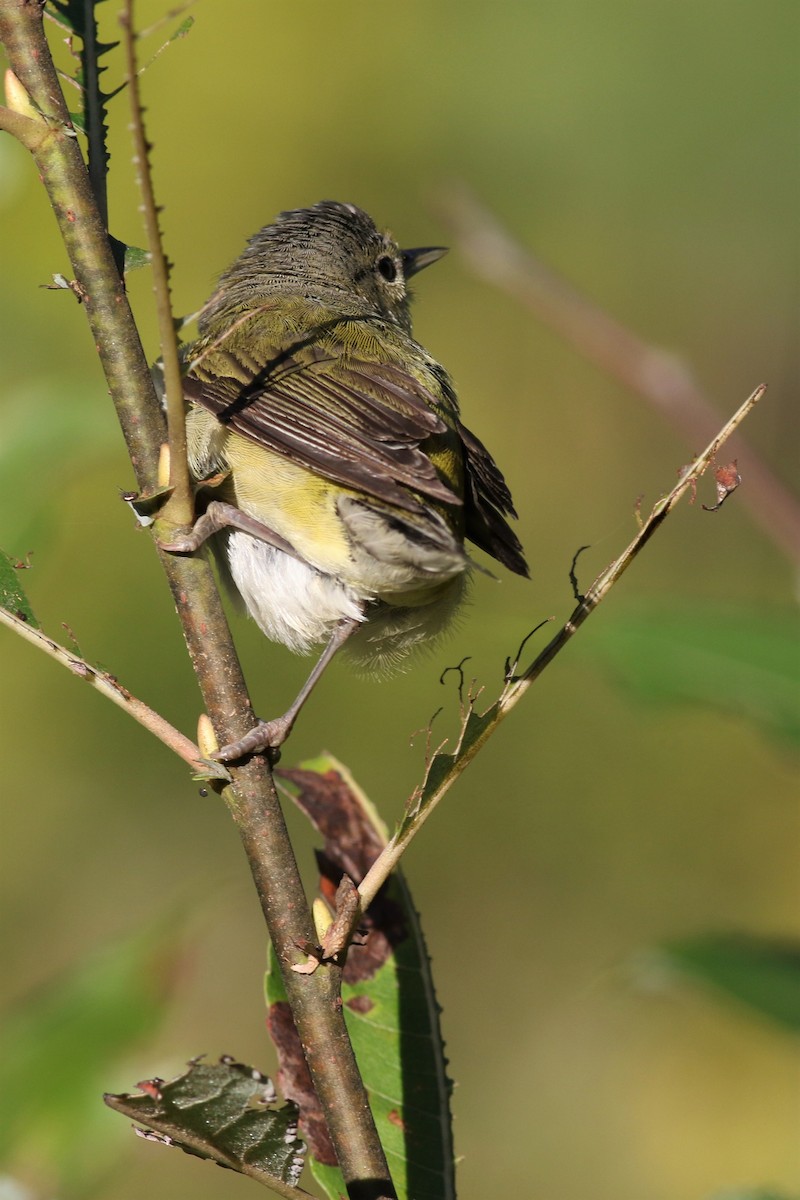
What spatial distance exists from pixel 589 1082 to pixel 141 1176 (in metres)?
1.97

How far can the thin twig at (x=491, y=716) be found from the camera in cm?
139

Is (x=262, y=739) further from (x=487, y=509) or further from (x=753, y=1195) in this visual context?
(x=487, y=509)

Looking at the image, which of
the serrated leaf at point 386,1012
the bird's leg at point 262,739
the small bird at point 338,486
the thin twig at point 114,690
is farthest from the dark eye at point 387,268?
the thin twig at point 114,690

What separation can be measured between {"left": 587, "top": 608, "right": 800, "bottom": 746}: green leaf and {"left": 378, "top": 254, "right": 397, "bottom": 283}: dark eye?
2.08 m

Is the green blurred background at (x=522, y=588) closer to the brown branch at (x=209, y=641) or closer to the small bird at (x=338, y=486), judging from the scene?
the small bird at (x=338, y=486)

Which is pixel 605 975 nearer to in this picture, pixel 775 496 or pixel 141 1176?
pixel 775 496

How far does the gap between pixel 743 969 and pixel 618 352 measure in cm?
130

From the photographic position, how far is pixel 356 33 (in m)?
7.06

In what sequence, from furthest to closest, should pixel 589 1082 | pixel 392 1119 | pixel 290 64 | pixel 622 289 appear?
pixel 622 289, pixel 290 64, pixel 589 1082, pixel 392 1119

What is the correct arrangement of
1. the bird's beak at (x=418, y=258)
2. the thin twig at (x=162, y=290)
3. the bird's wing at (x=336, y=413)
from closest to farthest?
the thin twig at (x=162, y=290) → the bird's wing at (x=336, y=413) → the bird's beak at (x=418, y=258)

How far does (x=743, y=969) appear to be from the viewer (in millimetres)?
1729

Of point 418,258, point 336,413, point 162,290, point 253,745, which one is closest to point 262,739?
point 253,745

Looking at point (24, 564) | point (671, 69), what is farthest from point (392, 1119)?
point (671, 69)

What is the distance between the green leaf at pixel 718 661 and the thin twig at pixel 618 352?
23 cm
